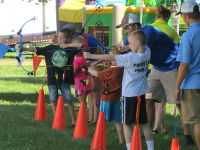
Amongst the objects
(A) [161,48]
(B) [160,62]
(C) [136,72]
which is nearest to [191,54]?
(C) [136,72]

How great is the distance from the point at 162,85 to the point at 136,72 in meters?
1.63

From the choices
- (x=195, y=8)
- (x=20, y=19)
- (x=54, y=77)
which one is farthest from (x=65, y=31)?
(x=20, y=19)

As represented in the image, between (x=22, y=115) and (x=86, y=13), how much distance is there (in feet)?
30.1

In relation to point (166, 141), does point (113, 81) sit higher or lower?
higher

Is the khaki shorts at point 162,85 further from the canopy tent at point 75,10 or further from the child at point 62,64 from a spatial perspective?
the canopy tent at point 75,10

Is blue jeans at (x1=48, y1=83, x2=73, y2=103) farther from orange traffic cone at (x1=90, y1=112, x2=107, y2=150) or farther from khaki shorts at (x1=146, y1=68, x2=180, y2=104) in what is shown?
orange traffic cone at (x1=90, y1=112, x2=107, y2=150)

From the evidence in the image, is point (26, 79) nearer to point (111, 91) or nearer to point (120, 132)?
point (120, 132)

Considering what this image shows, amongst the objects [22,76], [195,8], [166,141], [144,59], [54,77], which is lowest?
[22,76]

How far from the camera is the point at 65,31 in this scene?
8.07m

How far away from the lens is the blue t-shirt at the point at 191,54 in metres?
5.73

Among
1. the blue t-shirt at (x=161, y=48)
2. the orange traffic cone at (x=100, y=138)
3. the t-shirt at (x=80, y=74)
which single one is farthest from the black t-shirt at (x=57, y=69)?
the orange traffic cone at (x=100, y=138)

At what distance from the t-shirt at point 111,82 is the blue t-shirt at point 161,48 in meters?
0.51

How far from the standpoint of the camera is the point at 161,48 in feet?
23.4

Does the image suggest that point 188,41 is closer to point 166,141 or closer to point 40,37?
point 166,141
